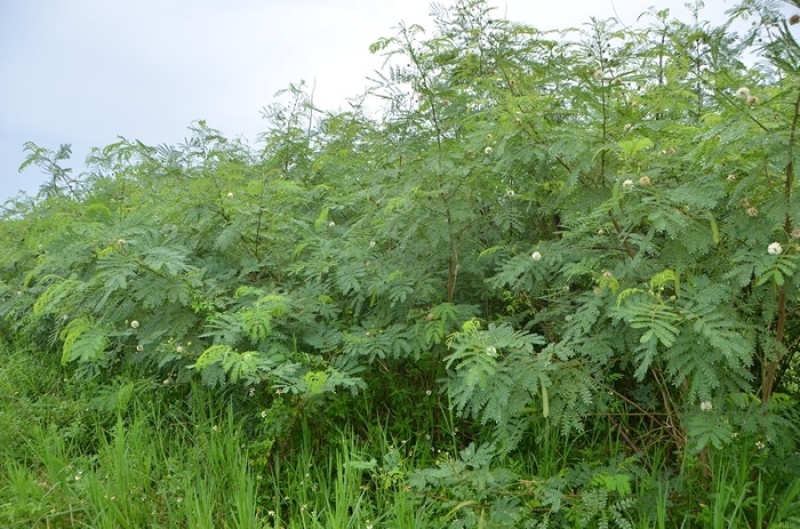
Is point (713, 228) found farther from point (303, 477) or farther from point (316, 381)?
point (303, 477)

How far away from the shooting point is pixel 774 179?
1950 millimetres

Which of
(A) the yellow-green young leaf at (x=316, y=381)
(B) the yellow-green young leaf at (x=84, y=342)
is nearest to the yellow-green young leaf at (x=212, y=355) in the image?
(A) the yellow-green young leaf at (x=316, y=381)

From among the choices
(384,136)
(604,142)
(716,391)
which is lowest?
(716,391)

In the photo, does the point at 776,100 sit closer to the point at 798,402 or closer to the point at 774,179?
the point at 774,179

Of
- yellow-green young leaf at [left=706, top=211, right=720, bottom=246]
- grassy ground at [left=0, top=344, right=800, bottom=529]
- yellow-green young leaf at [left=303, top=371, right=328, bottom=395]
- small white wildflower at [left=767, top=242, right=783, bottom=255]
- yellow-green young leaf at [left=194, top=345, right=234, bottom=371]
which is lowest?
grassy ground at [left=0, top=344, right=800, bottom=529]

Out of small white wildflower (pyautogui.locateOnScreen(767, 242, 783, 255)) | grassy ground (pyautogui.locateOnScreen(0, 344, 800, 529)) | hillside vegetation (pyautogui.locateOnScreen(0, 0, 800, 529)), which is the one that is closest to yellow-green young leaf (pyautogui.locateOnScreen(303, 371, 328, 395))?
hillside vegetation (pyautogui.locateOnScreen(0, 0, 800, 529))

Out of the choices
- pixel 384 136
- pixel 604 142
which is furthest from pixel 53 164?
pixel 604 142

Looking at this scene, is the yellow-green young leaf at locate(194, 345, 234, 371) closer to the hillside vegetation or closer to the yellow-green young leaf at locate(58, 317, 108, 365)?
the hillside vegetation

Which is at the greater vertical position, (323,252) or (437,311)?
(323,252)

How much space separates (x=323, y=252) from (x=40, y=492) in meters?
1.69

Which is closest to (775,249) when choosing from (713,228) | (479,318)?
(713,228)

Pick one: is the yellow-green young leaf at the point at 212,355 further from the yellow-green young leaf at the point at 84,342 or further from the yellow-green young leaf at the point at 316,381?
the yellow-green young leaf at the point at 84,342

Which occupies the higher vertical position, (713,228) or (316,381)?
(713,228)

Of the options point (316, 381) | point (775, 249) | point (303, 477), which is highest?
point (775, 249)
